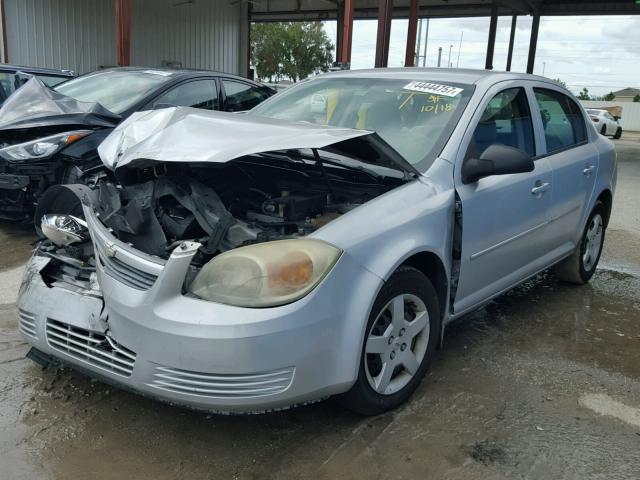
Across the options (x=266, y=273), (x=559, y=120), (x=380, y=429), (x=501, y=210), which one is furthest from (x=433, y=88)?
(x=380, y=429)

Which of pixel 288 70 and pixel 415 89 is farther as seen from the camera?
pixel 288 70

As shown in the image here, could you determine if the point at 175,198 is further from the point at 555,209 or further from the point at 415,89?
the point at 555,209

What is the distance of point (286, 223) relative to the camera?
285 centimetres

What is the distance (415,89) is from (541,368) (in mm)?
1799

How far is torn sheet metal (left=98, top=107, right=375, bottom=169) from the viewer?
8.76ft

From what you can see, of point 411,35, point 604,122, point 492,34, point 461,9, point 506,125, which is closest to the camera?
point 506,125

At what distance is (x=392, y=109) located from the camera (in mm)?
3582

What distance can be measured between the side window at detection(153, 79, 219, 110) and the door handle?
397cm

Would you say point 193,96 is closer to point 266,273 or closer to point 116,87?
point 116,87

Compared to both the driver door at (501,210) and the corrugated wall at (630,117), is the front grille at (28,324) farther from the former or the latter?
the corrugated wall at (630,117)

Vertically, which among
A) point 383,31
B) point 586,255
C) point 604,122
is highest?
point 383,31

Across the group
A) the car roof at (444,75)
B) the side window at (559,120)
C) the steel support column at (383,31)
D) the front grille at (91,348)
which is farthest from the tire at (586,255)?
the steel support column at (383,31)

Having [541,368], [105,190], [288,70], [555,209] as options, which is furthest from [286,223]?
[288,70]

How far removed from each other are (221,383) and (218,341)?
17 centimetres
